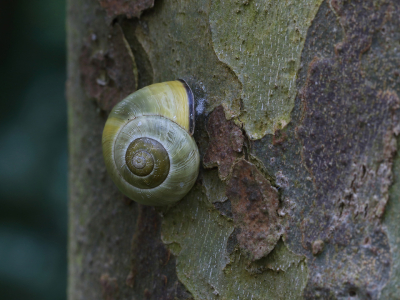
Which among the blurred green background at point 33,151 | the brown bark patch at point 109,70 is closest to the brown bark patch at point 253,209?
the brown bark patch at point 109,70

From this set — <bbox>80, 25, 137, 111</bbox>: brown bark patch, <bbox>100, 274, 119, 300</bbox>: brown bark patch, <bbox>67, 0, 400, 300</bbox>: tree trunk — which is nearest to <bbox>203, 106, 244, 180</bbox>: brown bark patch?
<bbox>67, 0, 400, 300</bbox>: tree trunk

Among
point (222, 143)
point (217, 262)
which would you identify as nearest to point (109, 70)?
point (222, 143)

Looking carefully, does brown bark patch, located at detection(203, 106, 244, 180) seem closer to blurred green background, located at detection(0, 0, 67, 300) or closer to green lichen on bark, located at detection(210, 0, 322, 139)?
green lichen on bark, located at detection(210, 0, 322, 139)

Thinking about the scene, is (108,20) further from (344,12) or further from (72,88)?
(344,12)

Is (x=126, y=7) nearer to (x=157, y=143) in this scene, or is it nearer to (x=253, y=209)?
(x=157, y=143)

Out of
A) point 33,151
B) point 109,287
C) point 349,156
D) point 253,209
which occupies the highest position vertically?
point 349,156

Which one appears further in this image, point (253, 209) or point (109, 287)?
point (109, 287)

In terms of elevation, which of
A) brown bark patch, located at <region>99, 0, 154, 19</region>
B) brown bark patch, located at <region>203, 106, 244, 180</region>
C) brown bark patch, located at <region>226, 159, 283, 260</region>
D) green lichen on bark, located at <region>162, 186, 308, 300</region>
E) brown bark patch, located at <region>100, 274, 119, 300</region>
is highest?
brown bark patch, located at <region>99, 0, 154, 19</region>
